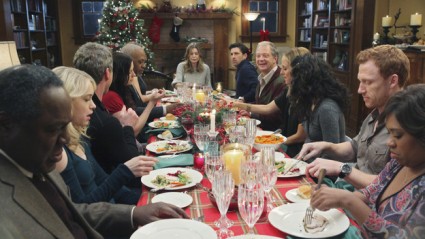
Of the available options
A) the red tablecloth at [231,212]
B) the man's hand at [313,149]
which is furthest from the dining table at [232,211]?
the man's hand at [313,149]

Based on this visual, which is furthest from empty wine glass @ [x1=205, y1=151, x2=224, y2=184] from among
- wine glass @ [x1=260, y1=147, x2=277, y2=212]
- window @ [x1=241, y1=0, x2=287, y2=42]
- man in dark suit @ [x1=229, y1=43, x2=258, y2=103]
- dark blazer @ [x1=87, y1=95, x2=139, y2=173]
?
window @ [x1=241, y1=0, x2=287, y2=42]

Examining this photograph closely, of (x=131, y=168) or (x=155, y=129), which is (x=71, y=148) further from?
(x=155, y=129)

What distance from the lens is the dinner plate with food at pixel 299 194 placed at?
62.2 inches

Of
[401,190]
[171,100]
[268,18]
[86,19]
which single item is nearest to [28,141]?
[401,190]

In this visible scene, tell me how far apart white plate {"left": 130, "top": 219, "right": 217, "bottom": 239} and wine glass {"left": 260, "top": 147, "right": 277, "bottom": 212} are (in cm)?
29

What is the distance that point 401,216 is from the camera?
1271 millimetres

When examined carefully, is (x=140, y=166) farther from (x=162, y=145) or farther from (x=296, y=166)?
(x=296, y=166)

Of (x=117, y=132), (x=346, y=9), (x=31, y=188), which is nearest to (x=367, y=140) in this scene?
(x=117, y=132)

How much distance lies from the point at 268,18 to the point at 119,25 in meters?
3.34

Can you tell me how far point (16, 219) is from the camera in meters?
0.86

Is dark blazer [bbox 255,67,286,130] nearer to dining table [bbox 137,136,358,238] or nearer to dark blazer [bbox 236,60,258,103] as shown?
dark blazer [bbox 236,60,258,103]

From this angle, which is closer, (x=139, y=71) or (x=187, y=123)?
(x=187, y=123)

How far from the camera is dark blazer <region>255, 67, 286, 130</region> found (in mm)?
3594

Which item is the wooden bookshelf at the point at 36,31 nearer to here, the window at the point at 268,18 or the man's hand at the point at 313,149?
the window at the point at 268,18
